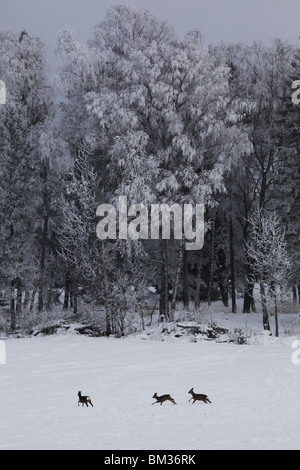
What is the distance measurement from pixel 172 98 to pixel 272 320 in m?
12.4

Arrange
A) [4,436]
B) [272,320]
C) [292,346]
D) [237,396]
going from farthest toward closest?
[272,320] → [292,346] → [237,396] → [4,436]

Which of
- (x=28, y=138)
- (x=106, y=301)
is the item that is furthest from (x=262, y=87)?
(x=106, y=301)

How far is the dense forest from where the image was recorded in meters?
22.4

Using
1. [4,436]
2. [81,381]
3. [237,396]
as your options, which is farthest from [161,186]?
[4,436]

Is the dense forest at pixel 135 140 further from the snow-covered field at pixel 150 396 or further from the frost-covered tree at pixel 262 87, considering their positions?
the snow-covered field at pixel 150 396

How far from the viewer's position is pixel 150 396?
1009 centimetres

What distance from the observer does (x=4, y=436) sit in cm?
749

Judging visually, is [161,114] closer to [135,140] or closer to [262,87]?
[135,140]

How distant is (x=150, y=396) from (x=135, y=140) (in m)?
14.3

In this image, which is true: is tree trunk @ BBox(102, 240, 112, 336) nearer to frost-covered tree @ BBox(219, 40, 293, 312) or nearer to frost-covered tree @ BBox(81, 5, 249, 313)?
frost-covered tree @ BBox(81, 5, 249, 313)

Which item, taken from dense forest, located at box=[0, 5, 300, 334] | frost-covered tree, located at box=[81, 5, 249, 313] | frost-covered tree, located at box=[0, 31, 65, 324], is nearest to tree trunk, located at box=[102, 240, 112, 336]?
dense forest, located at box=[0, 5, 300, 334]

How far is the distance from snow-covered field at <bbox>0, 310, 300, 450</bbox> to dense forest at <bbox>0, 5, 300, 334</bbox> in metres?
5.55

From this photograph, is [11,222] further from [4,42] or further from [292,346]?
[292,346]

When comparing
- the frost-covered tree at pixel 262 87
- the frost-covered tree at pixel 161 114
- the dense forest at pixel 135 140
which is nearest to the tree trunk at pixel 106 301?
the dense forest at pixel 135 140
